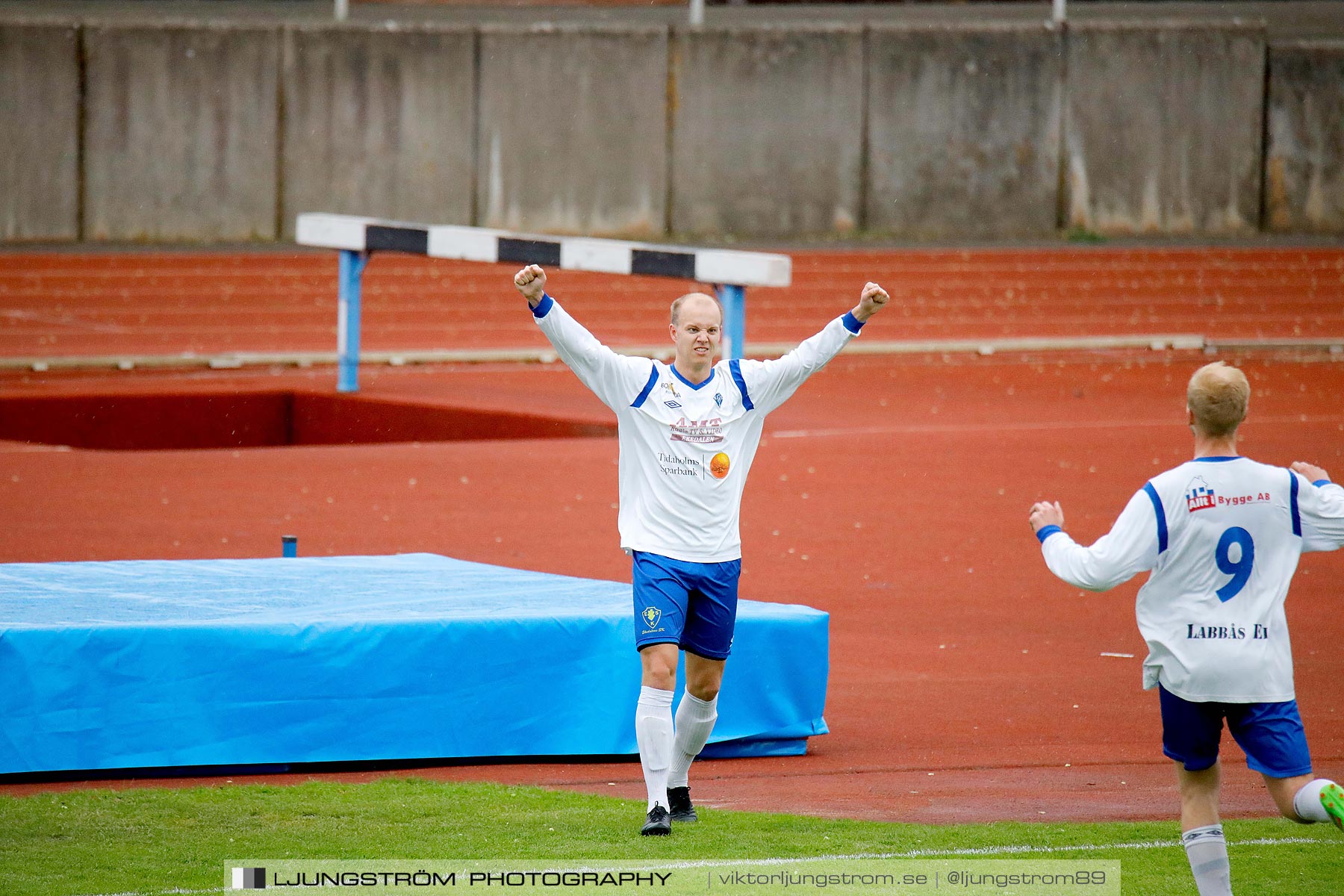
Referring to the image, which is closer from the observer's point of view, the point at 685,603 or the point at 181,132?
the point at 685,603

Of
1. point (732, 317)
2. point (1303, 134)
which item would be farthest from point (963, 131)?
point (732, 317)

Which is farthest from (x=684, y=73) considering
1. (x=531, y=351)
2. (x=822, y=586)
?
(x=822, y=586)

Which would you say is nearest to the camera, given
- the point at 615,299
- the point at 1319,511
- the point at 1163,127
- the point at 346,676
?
the point at 1319,511

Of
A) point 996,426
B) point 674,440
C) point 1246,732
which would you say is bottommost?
point 1246,732

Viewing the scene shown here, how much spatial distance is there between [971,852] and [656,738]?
95 cm

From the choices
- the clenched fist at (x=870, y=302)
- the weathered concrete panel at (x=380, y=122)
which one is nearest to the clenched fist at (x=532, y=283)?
the clenched fist at (x=870, y=302)

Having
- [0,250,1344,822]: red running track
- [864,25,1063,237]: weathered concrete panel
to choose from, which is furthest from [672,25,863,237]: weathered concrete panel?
[0,250,1344,822]: red running track

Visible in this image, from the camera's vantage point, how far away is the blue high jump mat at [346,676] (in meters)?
6.39

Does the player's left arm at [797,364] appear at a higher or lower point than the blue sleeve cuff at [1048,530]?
higher

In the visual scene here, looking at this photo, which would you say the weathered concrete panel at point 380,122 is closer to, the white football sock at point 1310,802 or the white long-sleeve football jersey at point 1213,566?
the white long-sleeve football jersey at point 1213,566

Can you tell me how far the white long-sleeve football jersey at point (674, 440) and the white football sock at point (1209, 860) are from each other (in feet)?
5.51

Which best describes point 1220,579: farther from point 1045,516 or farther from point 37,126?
point 37,126

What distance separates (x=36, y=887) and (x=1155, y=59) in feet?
82.2

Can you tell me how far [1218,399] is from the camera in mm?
4711
